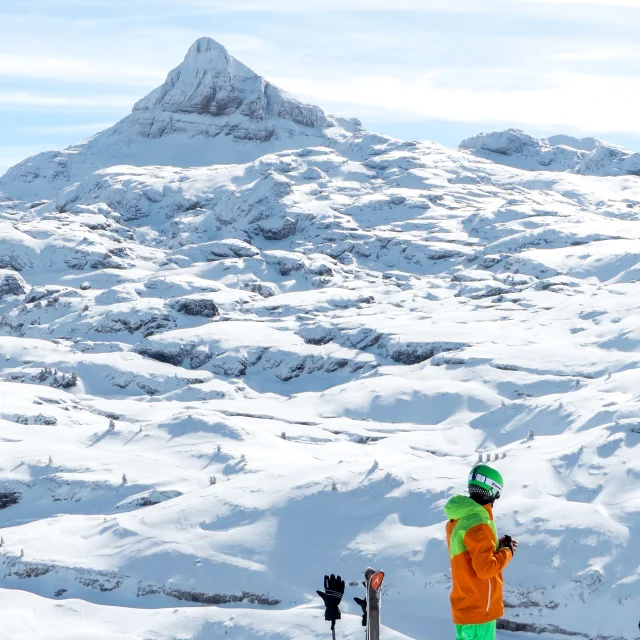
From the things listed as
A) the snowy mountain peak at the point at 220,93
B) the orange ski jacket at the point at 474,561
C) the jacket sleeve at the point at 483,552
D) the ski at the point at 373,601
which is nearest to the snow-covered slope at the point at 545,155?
the snowy mountain peak at the point at 220,93

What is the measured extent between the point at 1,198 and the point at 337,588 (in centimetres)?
13440

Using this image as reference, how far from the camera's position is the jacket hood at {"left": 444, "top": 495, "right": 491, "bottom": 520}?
21.1 ft

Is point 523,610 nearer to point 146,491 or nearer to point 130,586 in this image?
point 130,586

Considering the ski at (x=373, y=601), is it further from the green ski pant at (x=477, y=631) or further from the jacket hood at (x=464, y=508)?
the jacket hood at (x=464, y=508)

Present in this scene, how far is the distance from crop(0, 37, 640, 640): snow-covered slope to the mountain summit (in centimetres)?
1957

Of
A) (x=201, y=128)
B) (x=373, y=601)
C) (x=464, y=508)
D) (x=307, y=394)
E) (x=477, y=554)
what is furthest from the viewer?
(x=201, y=128)

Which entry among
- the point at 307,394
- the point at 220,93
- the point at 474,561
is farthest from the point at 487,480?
the point at 220,93

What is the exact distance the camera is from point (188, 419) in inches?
1374

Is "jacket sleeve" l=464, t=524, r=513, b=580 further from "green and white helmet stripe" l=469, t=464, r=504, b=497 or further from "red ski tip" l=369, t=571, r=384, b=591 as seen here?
"red ski tip" l=369, t=571, r=384, b=591

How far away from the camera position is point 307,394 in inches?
2040

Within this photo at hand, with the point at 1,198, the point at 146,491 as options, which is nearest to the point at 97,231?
the point at 1,198

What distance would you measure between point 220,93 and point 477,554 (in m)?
147

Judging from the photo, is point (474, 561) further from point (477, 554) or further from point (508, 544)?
point (508, 544)

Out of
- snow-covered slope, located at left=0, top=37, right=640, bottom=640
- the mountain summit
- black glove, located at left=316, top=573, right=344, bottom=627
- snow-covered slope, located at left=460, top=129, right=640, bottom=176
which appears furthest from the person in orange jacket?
snow-covered slope, located at left=460, top=129, right=640, bottom=176
